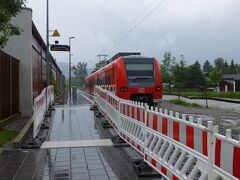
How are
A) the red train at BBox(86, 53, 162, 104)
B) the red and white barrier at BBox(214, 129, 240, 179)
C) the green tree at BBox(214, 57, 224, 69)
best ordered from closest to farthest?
the red and white barrier at BBox(214, 129, 240, 179) < the red train at BBox(86, 53, 162, 104) < the green tree at BBox(214, 57, 224, 69)

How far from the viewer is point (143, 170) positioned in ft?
22.9

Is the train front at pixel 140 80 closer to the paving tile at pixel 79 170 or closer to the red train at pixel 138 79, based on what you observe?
the red train at pixel 138 79

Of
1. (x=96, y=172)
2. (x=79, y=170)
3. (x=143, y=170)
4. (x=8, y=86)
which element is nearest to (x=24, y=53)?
(x=8, y=86)

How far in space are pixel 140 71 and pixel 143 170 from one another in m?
14.7

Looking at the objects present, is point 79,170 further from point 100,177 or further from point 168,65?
point 168,65

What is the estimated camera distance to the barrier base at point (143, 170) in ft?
22.3

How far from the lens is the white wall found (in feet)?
59.7

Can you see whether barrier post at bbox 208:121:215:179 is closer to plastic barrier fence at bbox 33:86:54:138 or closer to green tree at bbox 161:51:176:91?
plastic barrier fence at bbox 33:86:54:138

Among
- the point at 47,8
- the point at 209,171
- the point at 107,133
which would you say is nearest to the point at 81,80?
the point at 47,8

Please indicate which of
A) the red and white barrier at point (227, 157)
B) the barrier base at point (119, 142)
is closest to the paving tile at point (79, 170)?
the barrier base at point (119, 142)

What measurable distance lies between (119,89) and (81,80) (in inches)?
4071

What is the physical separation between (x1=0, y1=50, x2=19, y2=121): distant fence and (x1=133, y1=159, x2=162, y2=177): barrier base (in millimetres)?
7872

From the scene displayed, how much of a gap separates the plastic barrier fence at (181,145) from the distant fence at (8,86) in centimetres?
682

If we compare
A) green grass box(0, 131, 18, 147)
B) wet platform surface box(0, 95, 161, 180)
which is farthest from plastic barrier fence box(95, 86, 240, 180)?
green grass box(0, 131, 18, 147)
